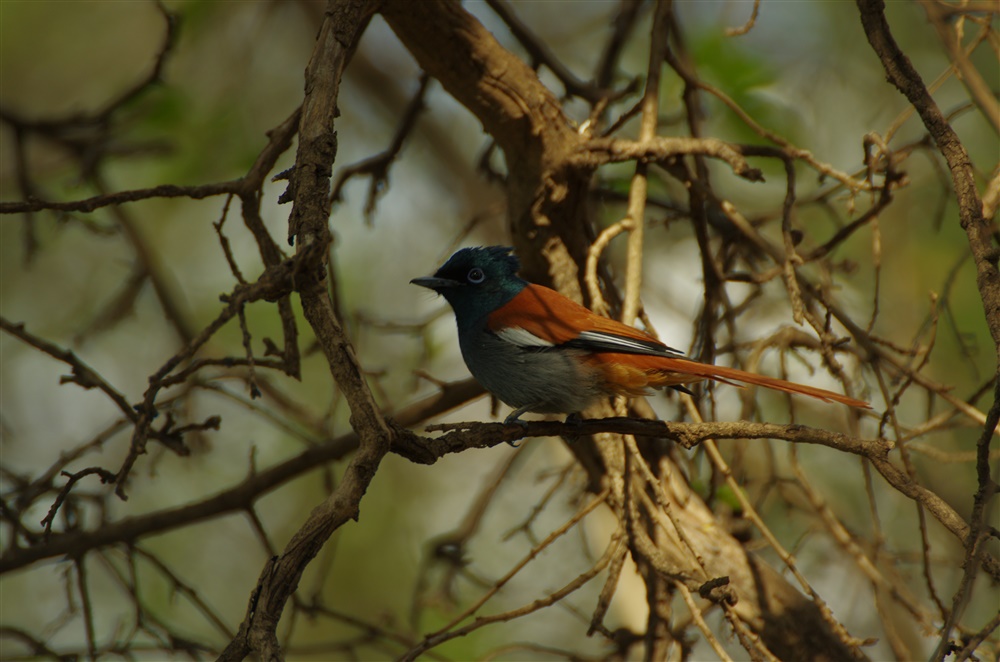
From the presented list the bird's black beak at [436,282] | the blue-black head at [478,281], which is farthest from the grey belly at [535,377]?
the bird's black beak at [436,282]

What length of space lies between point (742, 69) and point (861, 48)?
11.0 ft

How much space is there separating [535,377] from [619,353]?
1.21 ft

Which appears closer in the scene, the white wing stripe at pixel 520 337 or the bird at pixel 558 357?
the bird at pixel 558 357

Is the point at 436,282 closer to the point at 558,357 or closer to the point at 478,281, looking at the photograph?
the point at 478,281

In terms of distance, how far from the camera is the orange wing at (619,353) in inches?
129

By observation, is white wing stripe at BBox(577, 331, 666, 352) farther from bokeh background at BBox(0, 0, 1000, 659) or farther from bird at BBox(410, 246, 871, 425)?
bokeh background at BBox(0, 0, 1000, 659)

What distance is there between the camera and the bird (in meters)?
3.40

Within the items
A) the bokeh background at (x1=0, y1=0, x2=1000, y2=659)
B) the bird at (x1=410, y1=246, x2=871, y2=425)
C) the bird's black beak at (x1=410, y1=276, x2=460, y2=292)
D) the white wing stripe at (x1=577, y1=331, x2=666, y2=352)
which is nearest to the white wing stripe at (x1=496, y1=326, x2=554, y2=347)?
the bird at (x1=410, y1=246, x2=871, y2=425)

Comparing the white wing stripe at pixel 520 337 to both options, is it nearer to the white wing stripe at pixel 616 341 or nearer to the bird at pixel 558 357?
the bird at pixel 558 357

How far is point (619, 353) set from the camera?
11.5 feet

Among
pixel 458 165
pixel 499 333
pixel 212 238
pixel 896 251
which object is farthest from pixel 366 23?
pixel 212 238

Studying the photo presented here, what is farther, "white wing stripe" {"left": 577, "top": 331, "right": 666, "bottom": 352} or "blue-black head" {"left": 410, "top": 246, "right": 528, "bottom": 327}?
"blue-black head" {"left": 410, "top": 246, "right": 528, "bottom": 327}

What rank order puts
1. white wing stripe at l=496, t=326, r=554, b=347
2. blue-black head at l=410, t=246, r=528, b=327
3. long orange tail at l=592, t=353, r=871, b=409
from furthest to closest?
blue-black head at l=410, t=246, r=528, b=327, white wing stripe at l=496, t=326, r=554, b=347, long orange tail at l=592, t=353, r=871, b=409

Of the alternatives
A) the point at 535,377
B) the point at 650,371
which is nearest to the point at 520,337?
the point at 535,377
